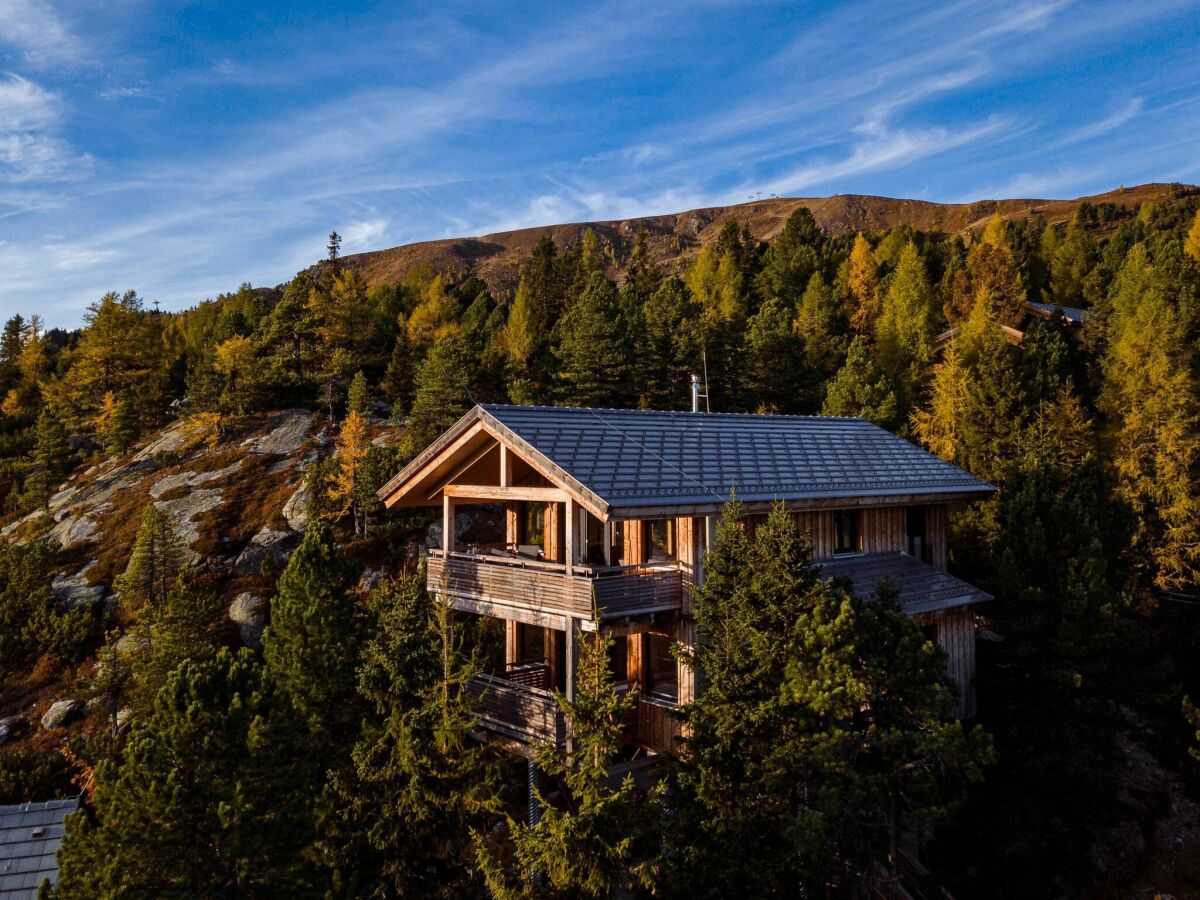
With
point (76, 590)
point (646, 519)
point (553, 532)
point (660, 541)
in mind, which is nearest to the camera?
point (646, 519)

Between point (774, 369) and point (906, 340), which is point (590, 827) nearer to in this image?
point (774, 369)

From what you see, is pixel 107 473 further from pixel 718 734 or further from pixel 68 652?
pixel 718 734

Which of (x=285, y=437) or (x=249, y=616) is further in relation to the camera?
(x=285, y=437)

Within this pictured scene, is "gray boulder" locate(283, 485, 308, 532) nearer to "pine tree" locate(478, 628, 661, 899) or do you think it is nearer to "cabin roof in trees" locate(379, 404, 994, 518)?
"cabin roof in trees" locate(379, 404, 994, 518)

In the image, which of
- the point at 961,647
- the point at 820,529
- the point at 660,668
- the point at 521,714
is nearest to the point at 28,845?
the point at 521,714

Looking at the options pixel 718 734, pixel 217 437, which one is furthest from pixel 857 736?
pixel 217 437

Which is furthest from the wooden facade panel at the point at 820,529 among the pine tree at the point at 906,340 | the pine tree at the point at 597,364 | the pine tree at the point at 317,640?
the pine tree at the point at 906,340
